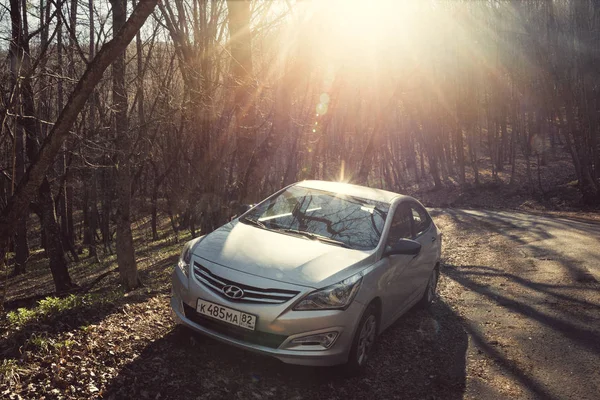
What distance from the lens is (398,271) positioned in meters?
5.99

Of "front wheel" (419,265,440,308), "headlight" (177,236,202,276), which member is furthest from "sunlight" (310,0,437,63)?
"headlight" (177,236,202,276)

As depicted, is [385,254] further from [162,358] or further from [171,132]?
[171,132]

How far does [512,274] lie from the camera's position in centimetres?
1055

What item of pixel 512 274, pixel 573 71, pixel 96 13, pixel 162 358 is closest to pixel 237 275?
pixel 162 358

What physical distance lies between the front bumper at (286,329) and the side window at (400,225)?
1464mm

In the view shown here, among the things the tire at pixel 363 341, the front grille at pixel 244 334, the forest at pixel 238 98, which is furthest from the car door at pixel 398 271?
the forest at pixel 238 98

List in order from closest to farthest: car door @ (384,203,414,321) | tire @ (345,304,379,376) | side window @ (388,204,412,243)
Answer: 1. tire @ (345,304,379,376)
2. car door @ (384,203,414,321)
3. side window @ (388,204,412,243)

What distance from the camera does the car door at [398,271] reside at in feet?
18.8

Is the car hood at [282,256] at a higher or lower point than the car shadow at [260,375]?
higher

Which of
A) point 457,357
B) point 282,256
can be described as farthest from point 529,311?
point 282,256

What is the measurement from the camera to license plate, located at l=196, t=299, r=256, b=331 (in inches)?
181

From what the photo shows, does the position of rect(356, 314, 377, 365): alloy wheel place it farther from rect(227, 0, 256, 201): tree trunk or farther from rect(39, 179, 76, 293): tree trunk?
rect(39, 179, 76, 293): tree trunk

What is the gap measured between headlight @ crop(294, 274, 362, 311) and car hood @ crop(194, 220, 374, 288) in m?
0.06

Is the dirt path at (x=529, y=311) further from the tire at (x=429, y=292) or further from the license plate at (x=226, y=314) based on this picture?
the license plate at (x=226, y=314)
